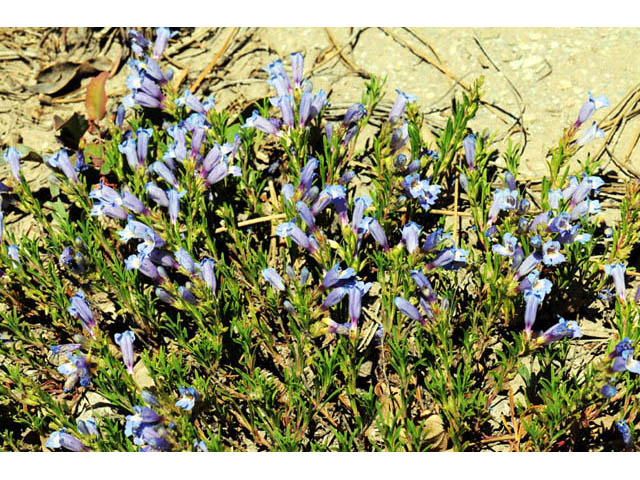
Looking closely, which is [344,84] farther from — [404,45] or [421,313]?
[421,313]

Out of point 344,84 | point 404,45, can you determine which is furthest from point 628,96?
point 344,84

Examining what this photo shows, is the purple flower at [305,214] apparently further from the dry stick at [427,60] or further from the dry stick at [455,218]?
the dry stick at [427,60]

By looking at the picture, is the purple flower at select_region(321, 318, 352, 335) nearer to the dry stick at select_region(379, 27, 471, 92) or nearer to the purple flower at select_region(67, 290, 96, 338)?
the purple flower at select_region(67, 290, 96, 338)

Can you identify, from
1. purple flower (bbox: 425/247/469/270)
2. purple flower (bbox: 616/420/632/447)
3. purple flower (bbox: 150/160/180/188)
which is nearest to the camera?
purple flower (bbox: 616/420/632/447)

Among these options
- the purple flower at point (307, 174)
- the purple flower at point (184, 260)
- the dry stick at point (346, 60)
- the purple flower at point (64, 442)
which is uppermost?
the dry stick at point (346, 60)

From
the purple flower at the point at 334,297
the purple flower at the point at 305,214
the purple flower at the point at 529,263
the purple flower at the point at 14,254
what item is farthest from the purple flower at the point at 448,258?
the purple flower at the point at 14,254

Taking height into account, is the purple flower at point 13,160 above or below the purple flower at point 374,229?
below

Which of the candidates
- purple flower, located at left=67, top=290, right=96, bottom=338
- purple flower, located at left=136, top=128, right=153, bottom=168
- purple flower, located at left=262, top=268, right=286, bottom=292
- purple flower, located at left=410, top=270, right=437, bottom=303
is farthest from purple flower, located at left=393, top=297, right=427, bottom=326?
purple flower, located at left=136, top=128, right=153, bottom=168
